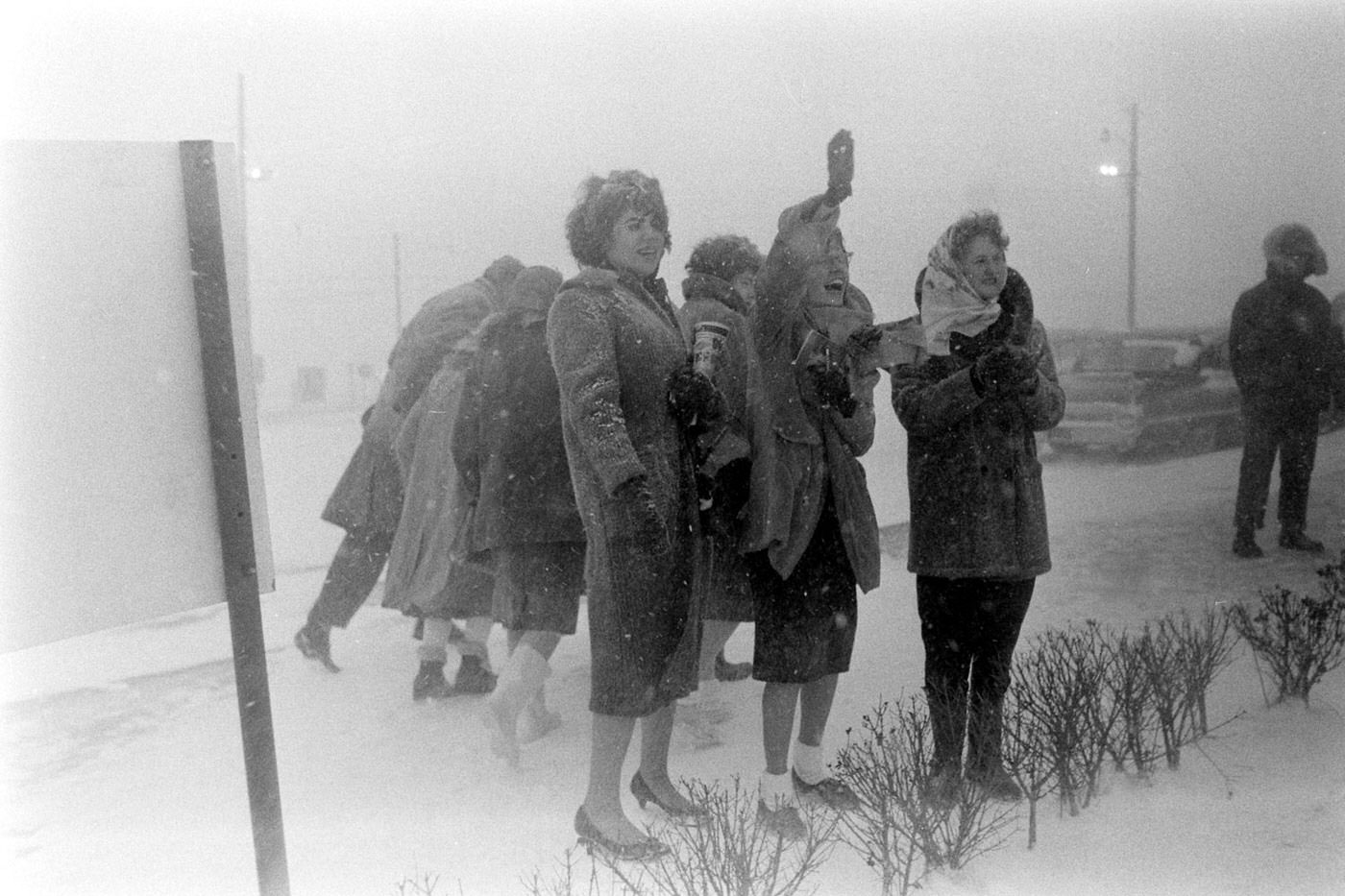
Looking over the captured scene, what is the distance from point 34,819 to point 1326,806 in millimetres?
3332

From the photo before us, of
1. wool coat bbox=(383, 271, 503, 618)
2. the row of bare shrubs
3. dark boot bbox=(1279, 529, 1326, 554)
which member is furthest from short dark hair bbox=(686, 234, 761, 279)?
dark boot bbox=(1279, 529, 1326, 554)

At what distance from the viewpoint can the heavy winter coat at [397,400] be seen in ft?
14.2

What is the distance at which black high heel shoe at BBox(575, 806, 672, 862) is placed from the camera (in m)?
2.84

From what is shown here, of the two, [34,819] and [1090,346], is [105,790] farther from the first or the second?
[1090,346]

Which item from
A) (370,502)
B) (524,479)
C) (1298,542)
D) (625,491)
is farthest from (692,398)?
(1298,542)

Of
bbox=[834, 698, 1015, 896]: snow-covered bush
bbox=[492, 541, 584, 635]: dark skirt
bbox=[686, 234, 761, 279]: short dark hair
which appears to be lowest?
bbox=[834, 698, 1015, 896]: snow-covered bush

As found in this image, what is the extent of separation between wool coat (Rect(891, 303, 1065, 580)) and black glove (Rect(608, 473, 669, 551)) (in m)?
0.75

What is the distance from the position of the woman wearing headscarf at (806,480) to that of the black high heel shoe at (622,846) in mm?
298

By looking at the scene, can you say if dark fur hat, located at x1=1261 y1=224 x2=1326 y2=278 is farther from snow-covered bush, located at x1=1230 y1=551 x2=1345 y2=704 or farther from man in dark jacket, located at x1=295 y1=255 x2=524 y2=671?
man in dark jacket, located at x1=295 y1=255 x2=524 y2=671

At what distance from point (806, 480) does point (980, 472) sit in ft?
1.54

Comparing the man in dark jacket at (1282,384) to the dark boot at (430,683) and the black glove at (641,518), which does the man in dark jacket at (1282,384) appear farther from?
the dark boot at (430,683)

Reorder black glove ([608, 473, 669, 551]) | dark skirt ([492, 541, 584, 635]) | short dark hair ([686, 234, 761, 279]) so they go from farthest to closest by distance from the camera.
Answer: short dark hair ([686, 234, 761, 279]) < dark skirt ([492, 541, 584, 635]) < black glove ([608, 473, 669, 551])

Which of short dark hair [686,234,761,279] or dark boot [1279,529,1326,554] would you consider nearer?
short dark hair [686,234,761,279]

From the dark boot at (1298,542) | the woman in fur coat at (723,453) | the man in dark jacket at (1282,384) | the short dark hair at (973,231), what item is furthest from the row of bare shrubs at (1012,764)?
the short dark hair at (973,231)
